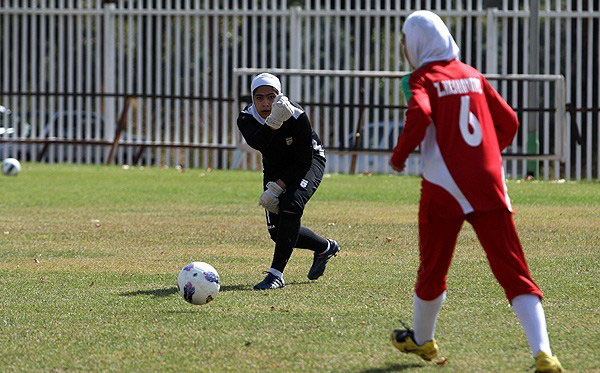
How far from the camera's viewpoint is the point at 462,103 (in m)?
6.23

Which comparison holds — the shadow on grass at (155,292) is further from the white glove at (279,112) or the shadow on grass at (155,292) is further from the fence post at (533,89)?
the fence post at (533,89)

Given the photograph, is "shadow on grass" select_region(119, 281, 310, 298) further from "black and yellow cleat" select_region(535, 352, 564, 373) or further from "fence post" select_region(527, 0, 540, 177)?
"fence post" select_region(527, 0, 540, 177)

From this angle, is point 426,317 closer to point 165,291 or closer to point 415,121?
point 415,121

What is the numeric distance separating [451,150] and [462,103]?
0.24 metres

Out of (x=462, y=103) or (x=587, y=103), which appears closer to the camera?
(x=462, y=103)

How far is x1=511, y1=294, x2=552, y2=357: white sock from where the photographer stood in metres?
6.07

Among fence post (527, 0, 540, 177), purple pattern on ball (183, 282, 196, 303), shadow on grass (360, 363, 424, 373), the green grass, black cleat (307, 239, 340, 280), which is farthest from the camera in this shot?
fence post (527, 0, 540, 177)

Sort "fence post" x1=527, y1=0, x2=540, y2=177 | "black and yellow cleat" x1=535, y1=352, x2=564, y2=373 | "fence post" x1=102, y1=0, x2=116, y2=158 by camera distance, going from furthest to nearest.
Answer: "fence post" x1=102, y1=0, x2=116, y2=158, "fence post" x1=527, y1=0, x2=540, y2=177, "black and yellow cleat" x1=535, y1=352, x2=564, y2=373

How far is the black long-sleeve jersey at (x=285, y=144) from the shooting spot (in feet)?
30.3

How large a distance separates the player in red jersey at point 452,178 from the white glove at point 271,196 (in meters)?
2.93

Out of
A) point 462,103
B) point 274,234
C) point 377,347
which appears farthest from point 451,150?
point 274,234

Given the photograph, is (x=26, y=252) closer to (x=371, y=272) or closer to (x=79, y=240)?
(x=79, y=240)

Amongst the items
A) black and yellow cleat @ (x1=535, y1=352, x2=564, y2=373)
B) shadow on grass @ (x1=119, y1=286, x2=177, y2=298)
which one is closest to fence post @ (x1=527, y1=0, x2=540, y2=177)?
shadow on grass @ (x1=119, y1=286, x2=177, y2=298)

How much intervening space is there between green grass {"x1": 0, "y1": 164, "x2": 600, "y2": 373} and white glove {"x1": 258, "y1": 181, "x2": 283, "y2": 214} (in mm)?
626
